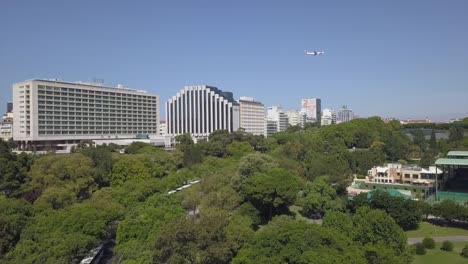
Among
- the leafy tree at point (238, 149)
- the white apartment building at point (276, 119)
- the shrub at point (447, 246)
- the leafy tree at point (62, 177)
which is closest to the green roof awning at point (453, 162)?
the shrub at point (447, 246)

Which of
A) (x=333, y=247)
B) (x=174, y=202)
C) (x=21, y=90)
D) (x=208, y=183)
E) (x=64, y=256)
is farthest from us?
(x=21, y=90)

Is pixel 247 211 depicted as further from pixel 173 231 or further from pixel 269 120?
pixel 269 120

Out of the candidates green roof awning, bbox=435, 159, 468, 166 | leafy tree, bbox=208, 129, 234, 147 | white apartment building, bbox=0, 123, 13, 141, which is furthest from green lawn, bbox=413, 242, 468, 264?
white apartment building, bbox=0, 123, 13, 141

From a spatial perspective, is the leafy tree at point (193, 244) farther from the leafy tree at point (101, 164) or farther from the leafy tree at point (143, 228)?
the leafy tree at point (101, 164)

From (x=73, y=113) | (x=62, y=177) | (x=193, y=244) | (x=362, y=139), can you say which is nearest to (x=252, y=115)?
(x=362, y=139)

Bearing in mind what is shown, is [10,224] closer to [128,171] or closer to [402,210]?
[128,171]

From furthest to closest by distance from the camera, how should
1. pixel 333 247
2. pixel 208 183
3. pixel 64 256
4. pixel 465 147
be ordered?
pixel 465 147
pixel 208 183
pixel 64 256
pixel 333 247

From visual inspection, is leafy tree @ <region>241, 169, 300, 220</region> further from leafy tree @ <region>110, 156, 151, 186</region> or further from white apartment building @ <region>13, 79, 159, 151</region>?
Answer: white apartment building @ <region>13, 79, 159, 151</region>

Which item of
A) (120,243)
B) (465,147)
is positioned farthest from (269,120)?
(120,243)
